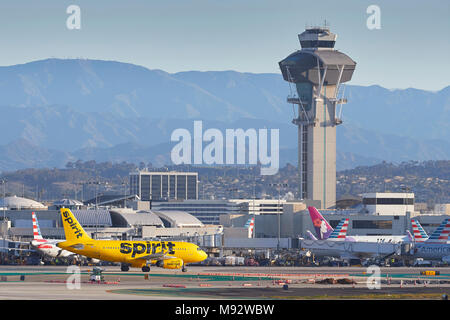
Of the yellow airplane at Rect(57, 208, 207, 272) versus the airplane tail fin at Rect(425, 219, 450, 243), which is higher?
the yellow airplane at Rect(57, 208, 207, 272)

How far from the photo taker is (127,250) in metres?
120

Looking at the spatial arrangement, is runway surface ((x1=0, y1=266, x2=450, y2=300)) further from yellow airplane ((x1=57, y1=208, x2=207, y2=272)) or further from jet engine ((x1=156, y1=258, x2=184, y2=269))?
yellow airplane ((x1=57, y1=208, x2=207, y2=272))

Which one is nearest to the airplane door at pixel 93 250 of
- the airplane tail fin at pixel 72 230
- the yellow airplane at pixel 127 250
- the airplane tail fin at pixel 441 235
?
the yellow airplane at pixel 127 250

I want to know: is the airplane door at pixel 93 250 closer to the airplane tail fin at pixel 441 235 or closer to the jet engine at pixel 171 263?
the jet engine at pixel 171 263

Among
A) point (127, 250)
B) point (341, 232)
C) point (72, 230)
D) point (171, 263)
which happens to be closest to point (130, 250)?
point (127, 250)

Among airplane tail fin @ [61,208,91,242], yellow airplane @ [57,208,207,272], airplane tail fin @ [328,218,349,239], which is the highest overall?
airplane tail fin @ [61,208,91,242]

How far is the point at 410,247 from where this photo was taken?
174 meters

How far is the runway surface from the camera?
275 feet

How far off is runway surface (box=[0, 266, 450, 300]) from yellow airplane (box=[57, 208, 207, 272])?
1.64 m

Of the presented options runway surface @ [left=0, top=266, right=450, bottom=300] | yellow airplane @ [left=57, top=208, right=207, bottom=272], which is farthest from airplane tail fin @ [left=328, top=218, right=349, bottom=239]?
yellow airplane @ [left=57, top=208, right=207, bottom=272]

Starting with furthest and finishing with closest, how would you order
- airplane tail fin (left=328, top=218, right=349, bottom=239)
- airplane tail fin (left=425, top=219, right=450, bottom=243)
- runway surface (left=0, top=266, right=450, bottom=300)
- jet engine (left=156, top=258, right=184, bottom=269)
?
airplane tail fin (left=328, top=218, right=349, bottom=239)
airplane tail fin (left=425, top=219, right=450, bottom=243)
jet engine (left=156, top=258, right=184, bottom=269)
runway surface (left=0, top=266, right=450, bottom=300)

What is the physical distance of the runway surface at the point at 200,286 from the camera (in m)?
83.8
